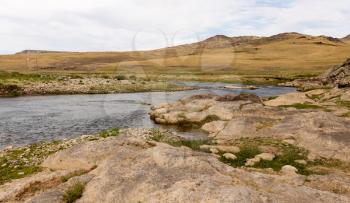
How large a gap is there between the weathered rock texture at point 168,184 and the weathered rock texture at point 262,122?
10.8 meters

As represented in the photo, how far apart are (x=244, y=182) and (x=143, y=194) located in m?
4.00

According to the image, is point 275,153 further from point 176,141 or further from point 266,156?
point 176,141

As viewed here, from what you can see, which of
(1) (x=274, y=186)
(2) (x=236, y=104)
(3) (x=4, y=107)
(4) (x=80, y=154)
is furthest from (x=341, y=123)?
(3) (x=4, y=107)

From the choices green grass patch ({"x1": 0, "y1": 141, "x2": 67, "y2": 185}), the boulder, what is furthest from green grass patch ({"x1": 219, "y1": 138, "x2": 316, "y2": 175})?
green grass patch ({"x1": 0, "y1": 141, "x2": 67, "y2": 185})

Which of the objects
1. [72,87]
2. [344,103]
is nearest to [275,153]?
[344,103]

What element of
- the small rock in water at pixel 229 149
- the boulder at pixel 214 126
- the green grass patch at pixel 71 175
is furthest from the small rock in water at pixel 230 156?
the boulder at pixel 214 126

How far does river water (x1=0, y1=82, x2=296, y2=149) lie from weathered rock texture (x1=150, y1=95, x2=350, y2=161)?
5.33 meters

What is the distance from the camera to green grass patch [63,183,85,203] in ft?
48.7

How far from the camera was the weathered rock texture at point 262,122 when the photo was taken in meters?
28.5

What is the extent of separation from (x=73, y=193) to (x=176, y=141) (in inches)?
685

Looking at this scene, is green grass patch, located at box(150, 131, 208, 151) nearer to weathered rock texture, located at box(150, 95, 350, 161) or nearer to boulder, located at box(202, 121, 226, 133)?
weathered rock texture, located at box(150, 95, 350, 161)

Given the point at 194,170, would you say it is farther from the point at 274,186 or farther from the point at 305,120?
the point at 305,120

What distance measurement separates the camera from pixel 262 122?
35.4 m

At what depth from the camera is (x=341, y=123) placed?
31.7 meters
